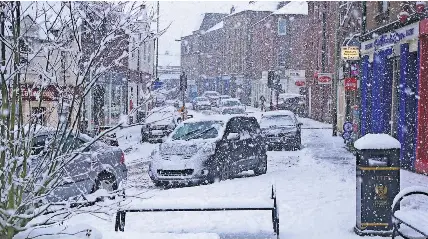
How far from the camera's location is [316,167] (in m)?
16.3

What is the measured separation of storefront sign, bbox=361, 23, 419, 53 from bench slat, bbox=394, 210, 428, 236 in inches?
365

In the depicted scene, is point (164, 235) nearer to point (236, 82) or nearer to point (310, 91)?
point (310, 91)

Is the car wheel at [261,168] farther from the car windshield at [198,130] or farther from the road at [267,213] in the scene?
the car windshield at [198,130]

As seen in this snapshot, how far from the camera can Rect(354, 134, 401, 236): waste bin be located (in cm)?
767

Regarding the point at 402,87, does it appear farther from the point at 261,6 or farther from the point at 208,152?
the point at 261,6

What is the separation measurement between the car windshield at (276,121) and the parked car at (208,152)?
733cm

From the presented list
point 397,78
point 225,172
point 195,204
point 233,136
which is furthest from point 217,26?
point 195,204

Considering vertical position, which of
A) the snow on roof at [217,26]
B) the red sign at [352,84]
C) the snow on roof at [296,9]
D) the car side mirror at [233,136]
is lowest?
the car side mirror at [233,136]

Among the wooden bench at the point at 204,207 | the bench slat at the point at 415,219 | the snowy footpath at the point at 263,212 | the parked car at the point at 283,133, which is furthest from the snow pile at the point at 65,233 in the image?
the parked car at the point at 283,133

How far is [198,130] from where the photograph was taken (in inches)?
551

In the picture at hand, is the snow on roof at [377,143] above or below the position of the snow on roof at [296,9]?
below

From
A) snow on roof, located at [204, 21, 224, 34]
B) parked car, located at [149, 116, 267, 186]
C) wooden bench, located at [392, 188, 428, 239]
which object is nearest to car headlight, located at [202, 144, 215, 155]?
parked car, located at [149, 116, 267, 186]

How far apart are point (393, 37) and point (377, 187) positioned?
10514 mm

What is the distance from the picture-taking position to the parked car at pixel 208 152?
12.8 m
